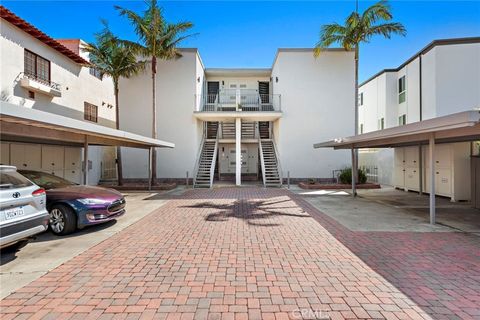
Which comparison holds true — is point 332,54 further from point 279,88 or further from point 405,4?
point 405,4

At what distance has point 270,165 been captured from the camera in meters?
15.8

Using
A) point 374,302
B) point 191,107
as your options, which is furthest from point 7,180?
point 191,107

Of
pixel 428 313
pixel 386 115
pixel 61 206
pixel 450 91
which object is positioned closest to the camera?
pixel 428 313

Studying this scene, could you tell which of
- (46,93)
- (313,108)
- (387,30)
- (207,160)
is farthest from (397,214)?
(46,93)

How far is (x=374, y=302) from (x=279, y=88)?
48.4 ft

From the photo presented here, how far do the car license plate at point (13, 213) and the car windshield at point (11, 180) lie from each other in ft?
1.22

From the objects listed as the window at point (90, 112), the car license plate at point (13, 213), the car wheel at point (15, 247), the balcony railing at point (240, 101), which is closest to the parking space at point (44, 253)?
the car wheel at point (15, 247)

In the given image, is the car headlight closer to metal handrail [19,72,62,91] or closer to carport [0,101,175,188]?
carport [0,101,175,188]

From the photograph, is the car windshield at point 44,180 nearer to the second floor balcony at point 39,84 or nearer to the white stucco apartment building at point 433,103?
the second floor balcony at point 39,84

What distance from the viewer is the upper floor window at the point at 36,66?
10.7 metres

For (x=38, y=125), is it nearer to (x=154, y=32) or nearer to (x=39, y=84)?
(x=39, y=84)

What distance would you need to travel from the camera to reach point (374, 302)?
307cm

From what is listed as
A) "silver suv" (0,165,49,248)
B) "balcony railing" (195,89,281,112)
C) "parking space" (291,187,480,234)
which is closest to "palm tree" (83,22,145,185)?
"balcony railing" (195,89,281,112)

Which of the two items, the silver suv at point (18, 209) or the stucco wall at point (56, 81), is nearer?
the silver suv at point (18, 209)
